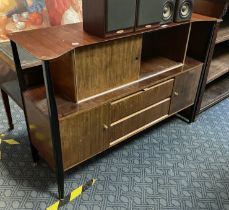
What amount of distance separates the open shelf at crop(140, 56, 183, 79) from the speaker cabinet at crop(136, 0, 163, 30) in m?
0.30

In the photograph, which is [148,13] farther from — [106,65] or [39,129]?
[39,129]

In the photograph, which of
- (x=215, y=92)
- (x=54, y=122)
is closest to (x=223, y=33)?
(x=215, y=92)

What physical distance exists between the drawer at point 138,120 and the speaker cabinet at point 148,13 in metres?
0.47

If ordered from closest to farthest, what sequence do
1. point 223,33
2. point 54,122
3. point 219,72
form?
point 54,122 → point 223,33 → point 219,72

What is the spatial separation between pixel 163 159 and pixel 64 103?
29.2 inches

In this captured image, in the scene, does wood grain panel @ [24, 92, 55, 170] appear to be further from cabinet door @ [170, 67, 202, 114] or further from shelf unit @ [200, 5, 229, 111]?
shelf unit @ [200, 5, 229, 111]

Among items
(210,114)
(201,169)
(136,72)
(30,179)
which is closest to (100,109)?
(136,72)

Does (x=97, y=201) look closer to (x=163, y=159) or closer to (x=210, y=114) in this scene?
(x=163, y=159)

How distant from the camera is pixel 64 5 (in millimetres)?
1947

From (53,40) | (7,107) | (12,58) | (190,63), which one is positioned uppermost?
(53,40)

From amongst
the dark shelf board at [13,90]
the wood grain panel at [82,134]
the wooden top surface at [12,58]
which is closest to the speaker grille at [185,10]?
the wood grain panel at [82,134]

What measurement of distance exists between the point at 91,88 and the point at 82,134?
0.21 metres

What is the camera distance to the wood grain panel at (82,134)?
1067 millimetres

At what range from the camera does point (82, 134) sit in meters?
1.13
